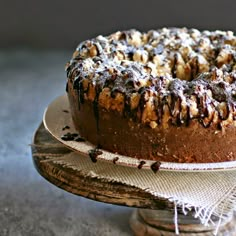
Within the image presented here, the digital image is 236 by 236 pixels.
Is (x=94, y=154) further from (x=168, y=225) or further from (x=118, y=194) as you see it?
(x=168, y=225)

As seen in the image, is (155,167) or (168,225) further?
(168,225)

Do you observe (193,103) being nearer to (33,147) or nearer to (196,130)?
(196,130)

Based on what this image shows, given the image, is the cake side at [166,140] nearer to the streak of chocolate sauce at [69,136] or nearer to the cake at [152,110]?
the cake at [152,110]

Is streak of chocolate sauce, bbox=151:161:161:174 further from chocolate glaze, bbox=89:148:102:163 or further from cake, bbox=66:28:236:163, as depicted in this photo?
chocolate glaze, bbox=89:148:102:163

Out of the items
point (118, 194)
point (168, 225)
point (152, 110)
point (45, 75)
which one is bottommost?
point (45, 75)

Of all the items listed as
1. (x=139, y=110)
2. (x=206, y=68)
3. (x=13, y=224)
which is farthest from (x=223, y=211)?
(x=13, y=224)

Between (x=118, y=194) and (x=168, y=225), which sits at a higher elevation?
(x=118, y=194)

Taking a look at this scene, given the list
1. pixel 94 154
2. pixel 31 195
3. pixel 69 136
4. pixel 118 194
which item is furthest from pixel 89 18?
pixel 118 194
